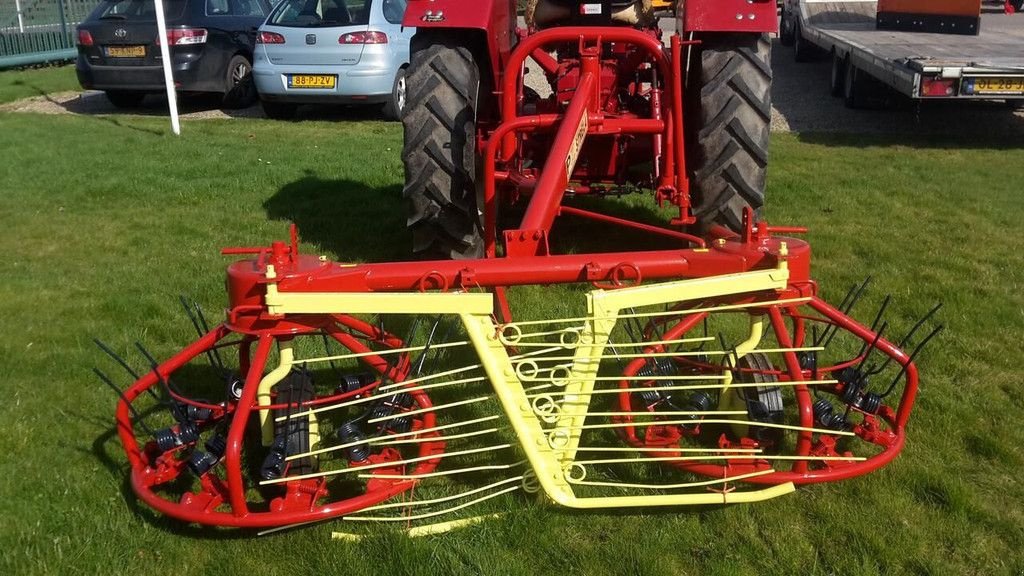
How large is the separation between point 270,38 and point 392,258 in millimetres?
5885

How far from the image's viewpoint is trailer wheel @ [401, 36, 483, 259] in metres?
4.53

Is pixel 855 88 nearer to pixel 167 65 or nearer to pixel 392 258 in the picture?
pixel 392 258

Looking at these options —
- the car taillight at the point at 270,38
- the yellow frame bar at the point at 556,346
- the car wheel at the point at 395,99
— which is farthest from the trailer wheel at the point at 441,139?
the car taillight at the point at 270,38

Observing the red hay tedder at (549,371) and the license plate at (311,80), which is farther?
the license plate at (311,80)

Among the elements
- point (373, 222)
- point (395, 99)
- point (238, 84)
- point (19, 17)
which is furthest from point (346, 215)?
point (19, 17)

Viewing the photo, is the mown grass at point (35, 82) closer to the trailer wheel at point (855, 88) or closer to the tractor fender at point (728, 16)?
the trailer wheel at point (855, 88)

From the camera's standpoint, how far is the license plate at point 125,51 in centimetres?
1105

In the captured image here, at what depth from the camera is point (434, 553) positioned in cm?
268

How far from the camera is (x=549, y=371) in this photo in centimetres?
295

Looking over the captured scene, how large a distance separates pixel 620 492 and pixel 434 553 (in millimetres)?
674

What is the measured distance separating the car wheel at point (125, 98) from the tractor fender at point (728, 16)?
30.9 ft

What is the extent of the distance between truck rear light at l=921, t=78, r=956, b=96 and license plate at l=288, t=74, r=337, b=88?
5.87m

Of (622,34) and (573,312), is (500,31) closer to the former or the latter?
(622,34)

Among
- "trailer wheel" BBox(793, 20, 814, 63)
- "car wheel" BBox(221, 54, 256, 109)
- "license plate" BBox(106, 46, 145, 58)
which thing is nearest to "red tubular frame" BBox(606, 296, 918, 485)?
"car wheel" BBox(221, 54, 256, 109)
